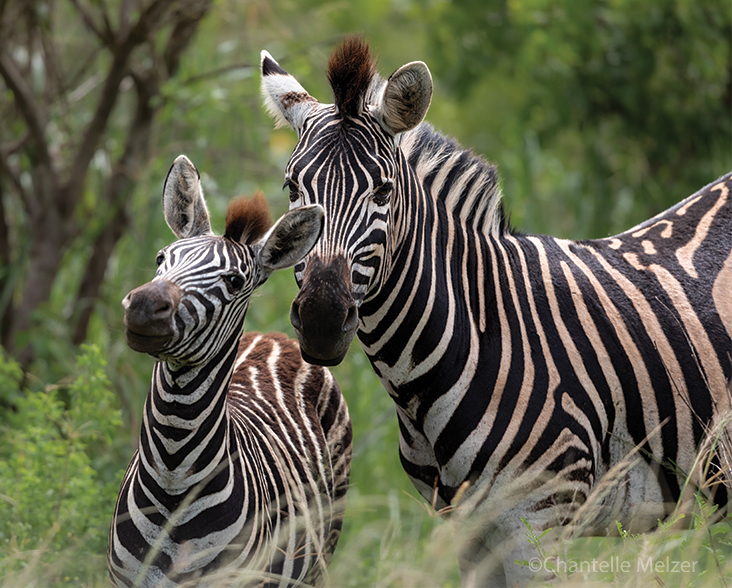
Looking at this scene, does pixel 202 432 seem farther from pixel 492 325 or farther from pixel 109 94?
pixel 109 94

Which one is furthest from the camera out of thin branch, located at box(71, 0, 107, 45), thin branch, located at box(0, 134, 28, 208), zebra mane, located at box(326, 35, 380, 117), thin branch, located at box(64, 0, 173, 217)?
thin branch, located at box(0, 134, 28, 208)

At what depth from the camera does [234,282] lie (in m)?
3.28

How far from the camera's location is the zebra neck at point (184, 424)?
3217 mm

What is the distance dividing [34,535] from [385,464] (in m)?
3.42

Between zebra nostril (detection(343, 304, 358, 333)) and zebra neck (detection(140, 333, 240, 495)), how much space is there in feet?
2.01

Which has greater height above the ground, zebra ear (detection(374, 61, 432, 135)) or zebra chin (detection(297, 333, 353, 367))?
zebra ear (detection(374, 61, 432, 135))

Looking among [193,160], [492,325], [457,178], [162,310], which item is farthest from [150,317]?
[193,160]

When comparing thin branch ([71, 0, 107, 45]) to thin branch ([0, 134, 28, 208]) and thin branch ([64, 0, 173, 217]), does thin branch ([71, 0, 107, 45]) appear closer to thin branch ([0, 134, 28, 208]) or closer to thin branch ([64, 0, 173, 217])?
thin branch ([64, 0, 173, 217])

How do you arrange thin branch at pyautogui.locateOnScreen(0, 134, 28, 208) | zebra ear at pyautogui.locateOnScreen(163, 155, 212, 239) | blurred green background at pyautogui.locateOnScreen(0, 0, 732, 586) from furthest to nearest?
thin branch at pyautogui.locateOnScreen(0, 134, 28, 208) → blurred green background at pyautogui.locateOnScreen(0, 0, 732, 586) → zebra ear at pyautogui.locateOnScreen(163, 155, 212, 239)

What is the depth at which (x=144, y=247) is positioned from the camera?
649 cm

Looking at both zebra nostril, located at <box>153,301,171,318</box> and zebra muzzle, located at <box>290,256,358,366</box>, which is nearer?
zebra nostril, located at <box>153,301,171,318</box>

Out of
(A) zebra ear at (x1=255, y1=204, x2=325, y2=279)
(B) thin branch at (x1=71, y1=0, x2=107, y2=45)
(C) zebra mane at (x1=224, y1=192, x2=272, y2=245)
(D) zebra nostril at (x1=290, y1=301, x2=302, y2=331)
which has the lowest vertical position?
(D) zebra nostril at (x1=290, y1=301, x2=302, y2=331)

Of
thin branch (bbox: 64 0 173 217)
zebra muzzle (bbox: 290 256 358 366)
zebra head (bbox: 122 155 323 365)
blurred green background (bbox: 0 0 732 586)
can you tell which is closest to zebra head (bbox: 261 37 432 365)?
zebra muzzle (bbox: 290 256 358 366)

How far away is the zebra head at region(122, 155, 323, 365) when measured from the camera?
9.52 feet
